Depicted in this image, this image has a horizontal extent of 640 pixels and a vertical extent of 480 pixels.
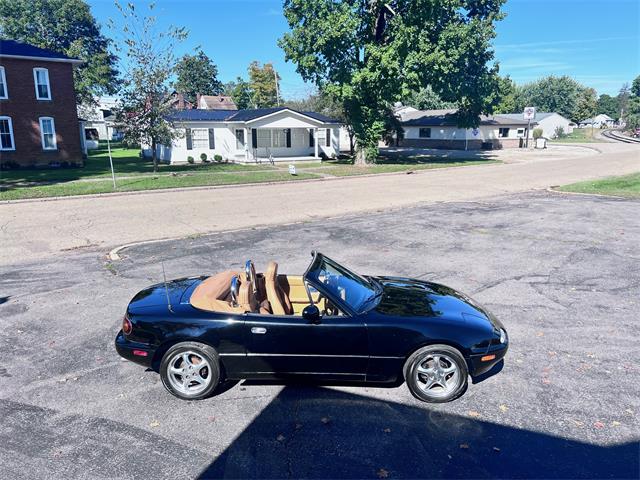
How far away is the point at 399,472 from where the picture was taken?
372cm

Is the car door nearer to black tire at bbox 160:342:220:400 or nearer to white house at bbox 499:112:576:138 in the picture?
black tire at bbox 160:342:220:400

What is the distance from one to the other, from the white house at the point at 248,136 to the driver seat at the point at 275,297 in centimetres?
2941

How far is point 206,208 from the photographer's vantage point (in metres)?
16.6

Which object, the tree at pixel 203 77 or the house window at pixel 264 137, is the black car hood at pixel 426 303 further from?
the tree at pixel 203 77

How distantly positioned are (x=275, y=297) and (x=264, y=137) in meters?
34.9

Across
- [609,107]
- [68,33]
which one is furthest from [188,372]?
[609,107]

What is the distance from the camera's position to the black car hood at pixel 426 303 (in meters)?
4.95

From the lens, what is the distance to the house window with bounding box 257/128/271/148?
38.1m

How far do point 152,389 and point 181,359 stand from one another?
0.52 m

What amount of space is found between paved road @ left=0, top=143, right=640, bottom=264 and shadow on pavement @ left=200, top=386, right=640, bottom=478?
8.50m

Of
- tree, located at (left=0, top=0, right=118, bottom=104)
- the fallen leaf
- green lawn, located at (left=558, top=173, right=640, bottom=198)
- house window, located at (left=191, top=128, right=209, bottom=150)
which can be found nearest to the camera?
the fallen leaf

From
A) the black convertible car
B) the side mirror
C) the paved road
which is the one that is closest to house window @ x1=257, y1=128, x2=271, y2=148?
the paved road

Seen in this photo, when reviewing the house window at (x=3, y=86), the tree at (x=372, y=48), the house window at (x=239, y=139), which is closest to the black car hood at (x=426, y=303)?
the tree at (x=372, y=48)

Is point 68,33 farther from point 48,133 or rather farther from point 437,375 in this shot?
point 437,375
